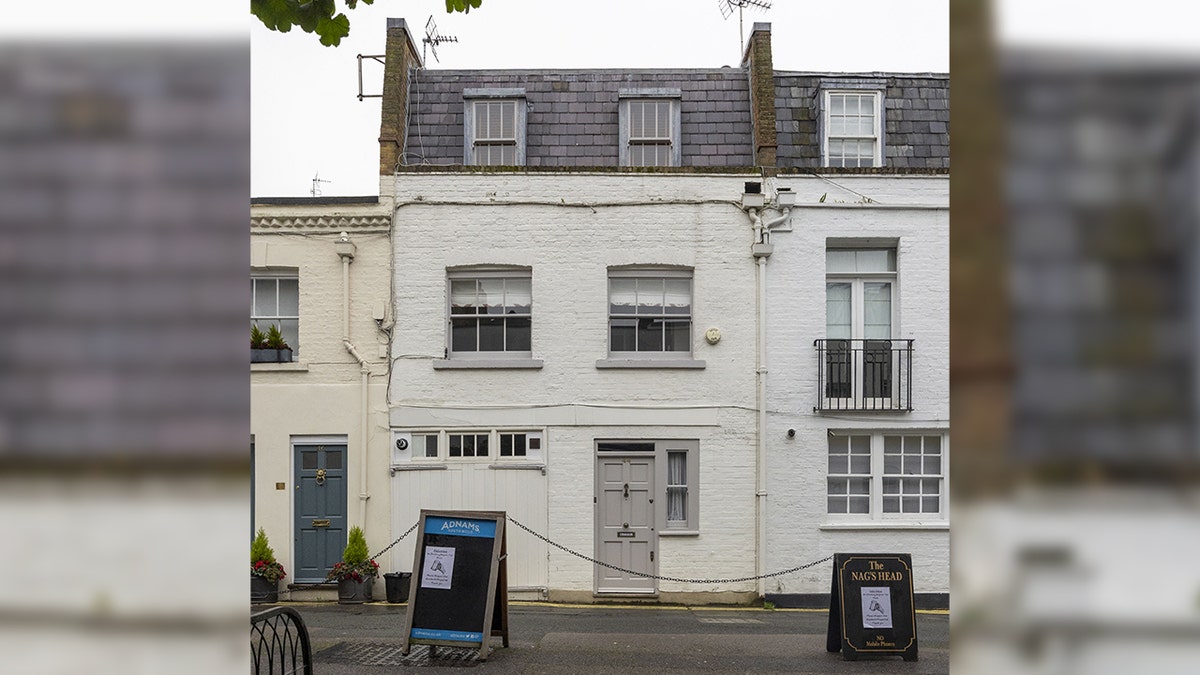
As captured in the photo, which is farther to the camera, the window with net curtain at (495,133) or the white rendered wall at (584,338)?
the window with net curtain at (495,133)

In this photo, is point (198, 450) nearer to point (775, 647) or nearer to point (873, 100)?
point (775, 647)

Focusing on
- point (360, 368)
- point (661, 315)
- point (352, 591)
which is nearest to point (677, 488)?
point (661, 315)

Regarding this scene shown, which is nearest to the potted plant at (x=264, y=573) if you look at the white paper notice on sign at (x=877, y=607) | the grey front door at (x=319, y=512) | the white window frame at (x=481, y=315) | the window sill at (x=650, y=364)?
the grey front door at (x=319, y=512)

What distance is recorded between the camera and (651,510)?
46.1 feet

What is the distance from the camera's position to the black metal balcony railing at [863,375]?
1388 cm

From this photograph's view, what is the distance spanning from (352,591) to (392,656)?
15.2 feet

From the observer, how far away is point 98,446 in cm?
110

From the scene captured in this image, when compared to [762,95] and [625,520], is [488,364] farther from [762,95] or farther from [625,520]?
[762,95]

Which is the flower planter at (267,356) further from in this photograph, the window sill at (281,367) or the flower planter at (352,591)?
the flower planter at (352,591)

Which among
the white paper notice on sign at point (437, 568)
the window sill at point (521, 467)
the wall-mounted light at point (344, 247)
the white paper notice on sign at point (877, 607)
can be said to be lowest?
the white paper notice on sign at point (877, 607)

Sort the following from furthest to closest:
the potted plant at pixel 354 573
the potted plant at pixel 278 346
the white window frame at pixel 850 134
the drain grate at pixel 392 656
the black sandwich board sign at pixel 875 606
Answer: the white window frame at pixel 850 134 < the potted plant at pixel 278 346 < the potted plant at pixel 354 573 < the black sandwich board sign at pixel 875 606 < the drain grate at pixel 392 656

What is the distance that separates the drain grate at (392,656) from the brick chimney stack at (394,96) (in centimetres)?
748

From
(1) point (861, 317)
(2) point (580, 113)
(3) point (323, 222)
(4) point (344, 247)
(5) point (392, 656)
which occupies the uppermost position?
(2) point (580, 113)

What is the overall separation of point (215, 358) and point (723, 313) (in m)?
13.2
